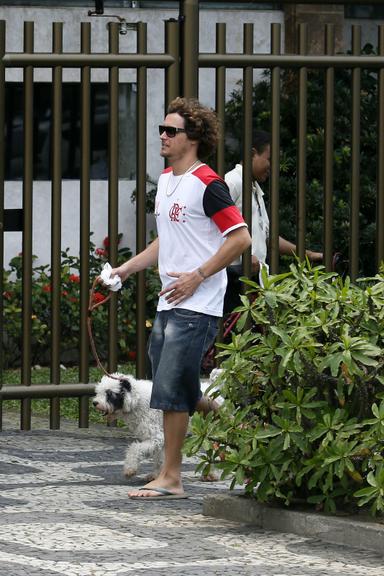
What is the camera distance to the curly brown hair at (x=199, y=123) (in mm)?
7812

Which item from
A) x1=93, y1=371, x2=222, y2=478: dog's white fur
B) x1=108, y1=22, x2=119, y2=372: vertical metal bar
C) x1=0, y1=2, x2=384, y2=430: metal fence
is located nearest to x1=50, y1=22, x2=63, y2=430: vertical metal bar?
x1=0, y1=2, x2=384, y2=430: metal fence

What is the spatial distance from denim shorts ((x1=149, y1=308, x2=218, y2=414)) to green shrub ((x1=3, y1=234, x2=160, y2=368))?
229 inches

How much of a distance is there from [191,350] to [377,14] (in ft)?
29.3

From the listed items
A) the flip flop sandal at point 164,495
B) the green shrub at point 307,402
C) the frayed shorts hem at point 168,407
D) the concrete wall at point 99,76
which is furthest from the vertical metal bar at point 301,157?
the concrete wall at point 99,76

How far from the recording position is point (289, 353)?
673 centimetres

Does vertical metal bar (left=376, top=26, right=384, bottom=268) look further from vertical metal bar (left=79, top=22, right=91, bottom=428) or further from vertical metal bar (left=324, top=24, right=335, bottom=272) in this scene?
vertical metal bar (left=79, top=22, right=91, bottom=428)

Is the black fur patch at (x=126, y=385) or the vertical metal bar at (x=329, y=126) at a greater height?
the vertical metal bar at (x=329, y=126)

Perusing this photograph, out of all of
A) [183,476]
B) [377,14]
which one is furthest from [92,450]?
[377,14]

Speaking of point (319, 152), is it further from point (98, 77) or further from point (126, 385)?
point (126, 385)

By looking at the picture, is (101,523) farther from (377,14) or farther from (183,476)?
(377,14)

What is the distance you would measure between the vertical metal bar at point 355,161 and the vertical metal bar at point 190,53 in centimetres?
100

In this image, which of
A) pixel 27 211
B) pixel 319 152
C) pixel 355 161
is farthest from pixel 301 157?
pixel 319 152

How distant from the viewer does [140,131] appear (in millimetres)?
9844

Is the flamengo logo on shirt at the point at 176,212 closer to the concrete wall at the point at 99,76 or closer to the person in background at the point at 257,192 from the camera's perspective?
the person in background at the point at 257,192
